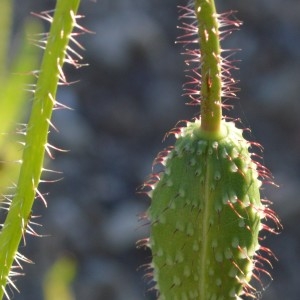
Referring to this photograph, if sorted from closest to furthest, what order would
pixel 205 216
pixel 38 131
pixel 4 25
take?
pixel 4 25
pixel 38 131
pixel 205 216

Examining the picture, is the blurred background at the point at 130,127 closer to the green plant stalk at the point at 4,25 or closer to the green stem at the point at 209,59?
the green stem at the point at 209,59

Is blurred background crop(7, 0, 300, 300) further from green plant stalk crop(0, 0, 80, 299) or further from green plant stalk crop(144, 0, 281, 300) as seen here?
green plant stalk crop(0, 0, 80, 299)

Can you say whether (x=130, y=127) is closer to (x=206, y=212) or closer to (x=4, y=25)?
(x=206, y=212)

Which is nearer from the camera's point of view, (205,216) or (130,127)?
(205,216)

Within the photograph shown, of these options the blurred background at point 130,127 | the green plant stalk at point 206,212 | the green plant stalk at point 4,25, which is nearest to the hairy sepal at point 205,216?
the green plant stalk at point 206,212

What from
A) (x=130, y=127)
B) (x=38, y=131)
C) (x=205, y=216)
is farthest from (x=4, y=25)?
(x=130, y=127)

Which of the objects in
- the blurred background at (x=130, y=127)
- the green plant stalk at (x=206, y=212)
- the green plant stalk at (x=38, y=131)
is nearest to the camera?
the green plant stalk at (x=38, y=131)

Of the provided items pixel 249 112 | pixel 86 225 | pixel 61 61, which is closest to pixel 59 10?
pixel 61 61
